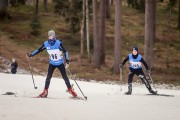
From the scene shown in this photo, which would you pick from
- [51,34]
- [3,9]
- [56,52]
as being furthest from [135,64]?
[3,9]

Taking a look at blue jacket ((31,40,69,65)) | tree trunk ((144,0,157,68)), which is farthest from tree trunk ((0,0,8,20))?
blue jacket ((31,40,69,65))

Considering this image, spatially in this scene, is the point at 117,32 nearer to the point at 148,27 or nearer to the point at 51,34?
the point at 148,27

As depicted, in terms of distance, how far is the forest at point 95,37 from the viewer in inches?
1121

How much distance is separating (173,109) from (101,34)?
22.2 meters

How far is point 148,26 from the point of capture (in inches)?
1049

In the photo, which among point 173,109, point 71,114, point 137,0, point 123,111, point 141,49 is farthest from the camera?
point 137,0

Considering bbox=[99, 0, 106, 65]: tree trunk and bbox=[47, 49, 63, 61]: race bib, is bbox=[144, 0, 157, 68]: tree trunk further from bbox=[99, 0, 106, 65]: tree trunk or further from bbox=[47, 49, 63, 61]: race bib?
bbox=[47, 49, 63, 61]: race bib

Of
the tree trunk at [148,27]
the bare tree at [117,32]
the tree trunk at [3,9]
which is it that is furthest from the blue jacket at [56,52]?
the tree trunk at [3,9]

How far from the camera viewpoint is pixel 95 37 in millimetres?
32562

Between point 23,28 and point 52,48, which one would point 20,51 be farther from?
point 52,48

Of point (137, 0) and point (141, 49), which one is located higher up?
point (137, 0)

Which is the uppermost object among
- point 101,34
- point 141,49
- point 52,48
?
point 52,48

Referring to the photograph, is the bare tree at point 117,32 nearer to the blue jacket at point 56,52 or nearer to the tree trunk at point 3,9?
the blue jacket at point 56,52

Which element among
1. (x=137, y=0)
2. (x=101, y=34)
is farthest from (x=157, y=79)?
(x=137, y=0)
